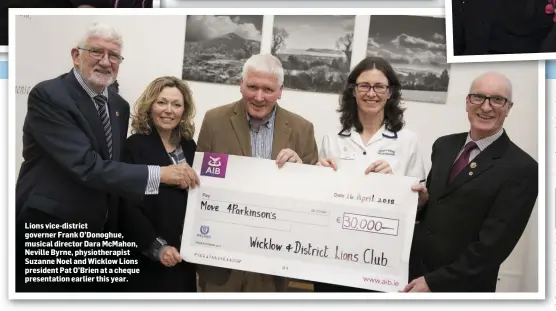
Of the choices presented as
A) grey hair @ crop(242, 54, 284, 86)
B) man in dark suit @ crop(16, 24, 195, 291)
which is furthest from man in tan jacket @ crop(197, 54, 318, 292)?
man in dark suit @ crop(16, 24, 195, 291)

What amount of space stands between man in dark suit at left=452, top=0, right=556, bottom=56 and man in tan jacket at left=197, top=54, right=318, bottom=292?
469 millimetres

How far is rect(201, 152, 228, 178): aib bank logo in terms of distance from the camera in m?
1.51

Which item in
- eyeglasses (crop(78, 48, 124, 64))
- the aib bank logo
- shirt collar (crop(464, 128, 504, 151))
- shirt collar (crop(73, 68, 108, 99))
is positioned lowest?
the aib bank logo

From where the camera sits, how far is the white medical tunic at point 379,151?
1.50 metres

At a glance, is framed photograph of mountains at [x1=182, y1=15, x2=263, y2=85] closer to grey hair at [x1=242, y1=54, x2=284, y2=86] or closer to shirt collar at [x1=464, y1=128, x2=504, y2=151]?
grey hair at [x1=242, y1=54, x2=284, y2=86]

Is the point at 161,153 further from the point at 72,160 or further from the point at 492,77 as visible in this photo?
the point at 492,77

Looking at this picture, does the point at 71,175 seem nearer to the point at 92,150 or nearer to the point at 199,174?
the point at 92,150

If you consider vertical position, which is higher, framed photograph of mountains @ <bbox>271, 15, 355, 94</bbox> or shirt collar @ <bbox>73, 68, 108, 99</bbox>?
framed photograph of mountains @ <bbox>271, 15, 355, 94</bbox>

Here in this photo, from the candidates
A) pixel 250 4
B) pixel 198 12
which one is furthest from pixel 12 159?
pixel 250 4

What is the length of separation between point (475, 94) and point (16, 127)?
48.3 inches

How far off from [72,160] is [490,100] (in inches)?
43.5

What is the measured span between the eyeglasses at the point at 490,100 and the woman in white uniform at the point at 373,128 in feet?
0.59

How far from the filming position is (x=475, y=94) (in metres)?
1.50

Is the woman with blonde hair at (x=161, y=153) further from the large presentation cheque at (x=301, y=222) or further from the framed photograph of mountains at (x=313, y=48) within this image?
the framed photograph of mountains at (x=313, y=48)
